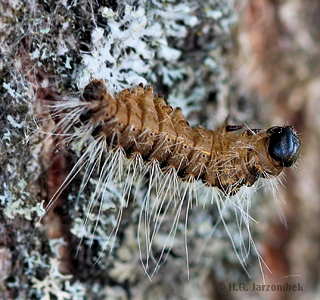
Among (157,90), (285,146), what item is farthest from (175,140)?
(157,90)

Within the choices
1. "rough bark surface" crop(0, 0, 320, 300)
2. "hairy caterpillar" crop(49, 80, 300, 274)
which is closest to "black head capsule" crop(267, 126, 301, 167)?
"hairy caterpillar" crop(49, 80, 300, 274)

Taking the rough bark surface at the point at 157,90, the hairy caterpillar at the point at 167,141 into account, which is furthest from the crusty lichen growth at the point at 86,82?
the hairy caterpillar at the point at 167,141

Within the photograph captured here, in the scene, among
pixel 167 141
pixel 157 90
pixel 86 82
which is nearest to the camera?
pixel 167 141

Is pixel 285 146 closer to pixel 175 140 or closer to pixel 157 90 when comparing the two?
pixel 175 140

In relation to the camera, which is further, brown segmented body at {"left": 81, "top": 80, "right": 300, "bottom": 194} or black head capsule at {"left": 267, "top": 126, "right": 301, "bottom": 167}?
black head capsule at {"left": 267, "top": 126, "right": 301, "bottom": 167}

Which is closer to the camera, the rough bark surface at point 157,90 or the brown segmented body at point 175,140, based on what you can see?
the brown segmented body at point 175,140

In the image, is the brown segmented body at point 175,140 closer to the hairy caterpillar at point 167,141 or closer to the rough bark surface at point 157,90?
the hairy caterpillar at point 167,141

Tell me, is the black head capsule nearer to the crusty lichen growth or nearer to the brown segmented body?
the brown segmented body
